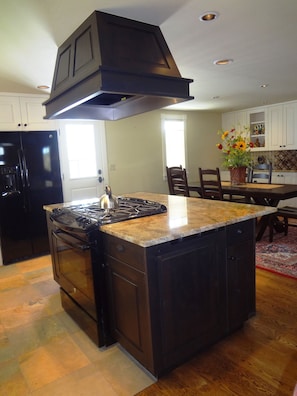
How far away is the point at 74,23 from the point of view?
204 cm

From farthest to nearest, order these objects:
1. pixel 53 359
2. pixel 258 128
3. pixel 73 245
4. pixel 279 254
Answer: pixel 258 128 < pixel 279 254 < pixel 73 245 < pixel 53 359

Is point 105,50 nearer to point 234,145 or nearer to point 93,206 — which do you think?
point 93,206

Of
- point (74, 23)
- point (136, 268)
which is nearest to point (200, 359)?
point (136, 268)

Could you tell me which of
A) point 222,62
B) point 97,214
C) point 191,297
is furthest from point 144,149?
point 191,297

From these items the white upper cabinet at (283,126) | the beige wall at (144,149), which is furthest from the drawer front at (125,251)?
the white upper cabinet at (283,126)

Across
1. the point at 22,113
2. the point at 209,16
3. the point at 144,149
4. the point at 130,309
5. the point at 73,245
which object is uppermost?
the point at 209,16

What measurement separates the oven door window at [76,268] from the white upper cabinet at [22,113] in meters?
2.08

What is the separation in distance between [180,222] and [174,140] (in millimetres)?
4271

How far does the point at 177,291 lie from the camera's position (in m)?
1.73

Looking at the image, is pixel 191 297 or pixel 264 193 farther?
→ pixel 264 193

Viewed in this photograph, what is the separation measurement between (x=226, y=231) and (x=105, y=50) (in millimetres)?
1395

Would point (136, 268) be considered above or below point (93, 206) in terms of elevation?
below

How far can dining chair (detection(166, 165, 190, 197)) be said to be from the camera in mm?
4571

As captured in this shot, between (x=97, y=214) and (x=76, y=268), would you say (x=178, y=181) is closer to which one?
(x=97, y=214)
